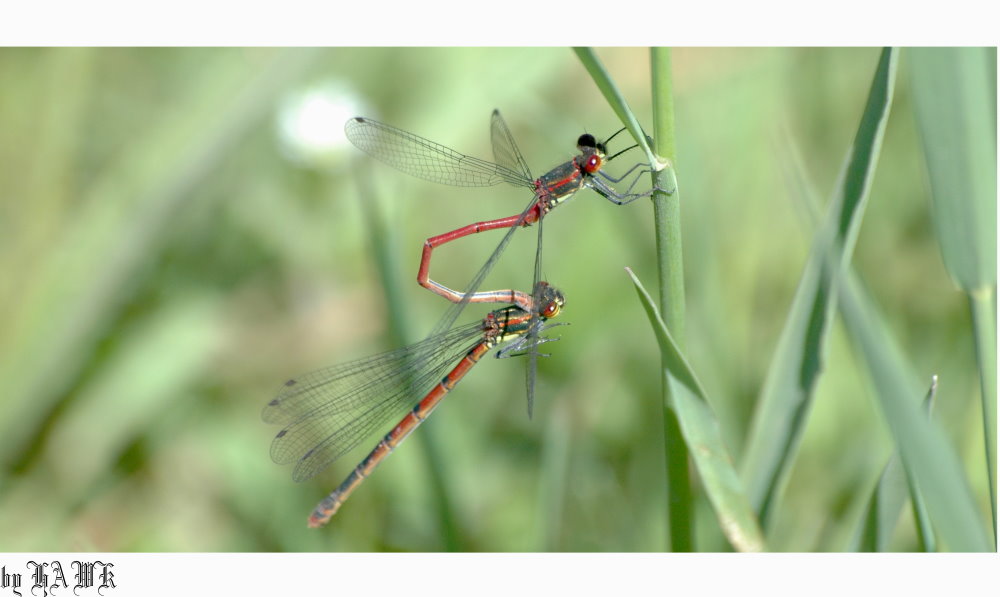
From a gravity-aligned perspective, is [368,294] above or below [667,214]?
above

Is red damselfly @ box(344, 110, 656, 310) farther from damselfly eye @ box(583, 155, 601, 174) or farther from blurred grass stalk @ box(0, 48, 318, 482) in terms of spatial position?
blurred grass stalk @ box(0, 48, 318, 482)

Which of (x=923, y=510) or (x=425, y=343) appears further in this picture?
(x=425, y=343)

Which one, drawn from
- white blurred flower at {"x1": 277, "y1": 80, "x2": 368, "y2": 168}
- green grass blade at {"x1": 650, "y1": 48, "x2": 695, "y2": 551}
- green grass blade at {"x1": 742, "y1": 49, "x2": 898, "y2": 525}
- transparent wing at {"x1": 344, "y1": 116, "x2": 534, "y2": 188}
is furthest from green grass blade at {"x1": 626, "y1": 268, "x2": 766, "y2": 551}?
white blurred flower at {"x1": 277, "y1": 80, "x2": 368, "y2": 168}

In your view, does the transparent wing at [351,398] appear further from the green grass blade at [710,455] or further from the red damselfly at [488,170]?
the green grass blade at [710,455]

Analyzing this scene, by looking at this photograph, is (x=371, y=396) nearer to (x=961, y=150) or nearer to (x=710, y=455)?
(x=710, y=455)

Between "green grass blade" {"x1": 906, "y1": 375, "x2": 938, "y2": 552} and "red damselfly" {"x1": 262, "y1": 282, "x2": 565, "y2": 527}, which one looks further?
"red damselfly" {"x1": 262, "y1": 282, "x2": 565, "y2": 527}

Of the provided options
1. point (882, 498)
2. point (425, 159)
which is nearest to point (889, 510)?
point (882, 498)

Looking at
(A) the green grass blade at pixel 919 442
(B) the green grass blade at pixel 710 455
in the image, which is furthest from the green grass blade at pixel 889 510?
(B) the green grass blade at pixel 710 455
